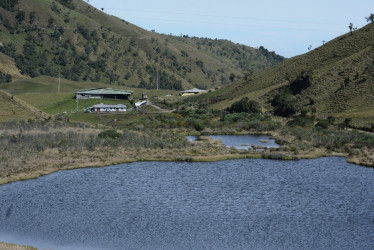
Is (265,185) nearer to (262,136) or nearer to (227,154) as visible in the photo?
(227,154)

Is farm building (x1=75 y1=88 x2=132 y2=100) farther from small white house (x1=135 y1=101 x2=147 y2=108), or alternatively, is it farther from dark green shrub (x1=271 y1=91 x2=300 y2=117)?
dark green shrub (x1=271 y1=91 x2=300 y2=117)

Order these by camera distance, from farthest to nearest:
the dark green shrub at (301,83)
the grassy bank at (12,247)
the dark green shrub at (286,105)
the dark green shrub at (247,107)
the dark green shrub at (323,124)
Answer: the dark green shrub at (301,83) → the dark green shrub at (247,107) → the dark green shrub at (286,105) → the dark green shrub at (323,124) → the grassy bank at (12,247)

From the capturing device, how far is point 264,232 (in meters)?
36.9

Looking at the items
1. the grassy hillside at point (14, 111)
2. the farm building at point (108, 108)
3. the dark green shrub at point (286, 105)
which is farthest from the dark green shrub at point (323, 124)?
the farm building at point (108, 108)

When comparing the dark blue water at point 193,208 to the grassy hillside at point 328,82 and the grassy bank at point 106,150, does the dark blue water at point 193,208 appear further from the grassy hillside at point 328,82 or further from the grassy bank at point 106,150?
the grassy hillside at point 328,82

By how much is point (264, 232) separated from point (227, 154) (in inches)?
1359

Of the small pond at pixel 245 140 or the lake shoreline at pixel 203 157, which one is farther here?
the small pond at pixel 245 140

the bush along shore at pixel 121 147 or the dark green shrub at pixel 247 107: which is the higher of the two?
the dark green shrub at pixel 247 107

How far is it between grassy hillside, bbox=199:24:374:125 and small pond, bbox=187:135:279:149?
26.8 meters

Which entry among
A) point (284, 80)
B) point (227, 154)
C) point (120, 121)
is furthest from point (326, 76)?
point (227, 154)

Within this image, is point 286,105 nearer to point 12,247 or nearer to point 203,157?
point 203,157

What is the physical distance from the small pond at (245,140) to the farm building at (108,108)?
5978cm

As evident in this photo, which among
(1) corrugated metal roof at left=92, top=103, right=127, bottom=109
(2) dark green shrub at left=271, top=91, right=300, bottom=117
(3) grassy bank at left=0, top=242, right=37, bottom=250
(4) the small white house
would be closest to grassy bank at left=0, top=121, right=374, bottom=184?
(3) grassy bank at left=0, top=242, right=37, bottom=250

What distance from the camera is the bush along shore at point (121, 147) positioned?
62.9 meters
